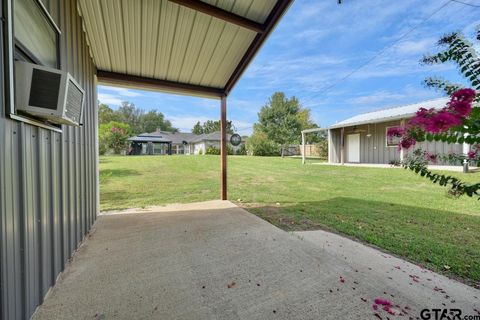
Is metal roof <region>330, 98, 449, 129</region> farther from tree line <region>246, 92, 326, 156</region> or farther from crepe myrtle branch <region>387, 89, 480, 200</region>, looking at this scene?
tree line <region>246, 92, 326, 156</region>

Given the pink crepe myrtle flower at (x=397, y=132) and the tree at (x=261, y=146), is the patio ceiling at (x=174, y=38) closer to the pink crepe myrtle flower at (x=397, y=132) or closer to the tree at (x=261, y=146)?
the pink crepe myrtle flower at (x=397, y=132)

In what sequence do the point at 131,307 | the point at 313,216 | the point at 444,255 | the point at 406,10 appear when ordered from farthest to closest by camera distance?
the point at 406,10 < the point at 313,216 < the point at 444,255 < the point at 131,307

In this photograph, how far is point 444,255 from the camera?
2.63 m

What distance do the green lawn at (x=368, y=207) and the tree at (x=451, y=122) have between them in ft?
4.50

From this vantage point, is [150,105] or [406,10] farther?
[150,105]

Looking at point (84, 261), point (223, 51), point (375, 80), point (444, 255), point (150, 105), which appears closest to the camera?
point (84, 261)

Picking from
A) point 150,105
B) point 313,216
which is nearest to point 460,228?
point 313,216

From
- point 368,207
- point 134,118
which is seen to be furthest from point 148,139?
point 368,207

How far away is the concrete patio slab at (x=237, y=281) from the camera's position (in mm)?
1617

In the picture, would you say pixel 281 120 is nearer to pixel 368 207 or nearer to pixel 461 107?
pixel 368 207

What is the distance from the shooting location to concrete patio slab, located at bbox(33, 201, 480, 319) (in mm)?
1617

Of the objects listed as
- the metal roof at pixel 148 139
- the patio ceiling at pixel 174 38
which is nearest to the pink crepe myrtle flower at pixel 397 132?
the patio ceiling at pixel 174 38

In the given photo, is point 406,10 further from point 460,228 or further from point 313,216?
point 313,216

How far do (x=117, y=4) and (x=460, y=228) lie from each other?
18.9 ft
